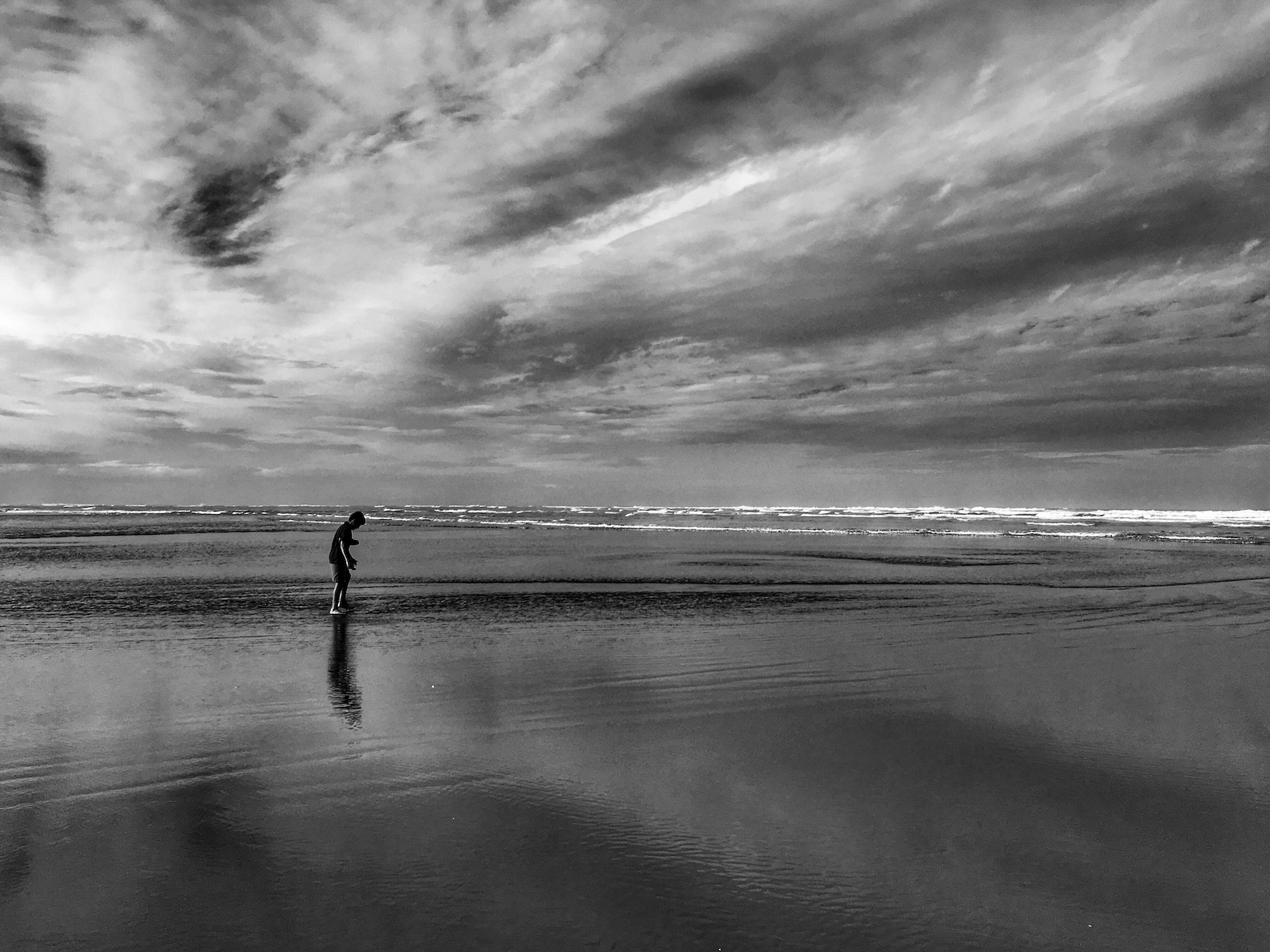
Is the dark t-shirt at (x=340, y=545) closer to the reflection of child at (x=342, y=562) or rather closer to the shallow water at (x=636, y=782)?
the reflection of child at (x=342, y=562)

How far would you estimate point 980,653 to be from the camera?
40.5 feet

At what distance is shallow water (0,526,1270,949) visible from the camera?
183 inches

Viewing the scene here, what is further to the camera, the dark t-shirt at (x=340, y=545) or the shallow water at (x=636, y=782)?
the dark t-shirt at (x=340, y=545)

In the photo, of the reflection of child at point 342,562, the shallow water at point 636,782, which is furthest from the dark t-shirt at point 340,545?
the shallow water at point 636,782

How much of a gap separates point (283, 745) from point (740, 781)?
14.5ft

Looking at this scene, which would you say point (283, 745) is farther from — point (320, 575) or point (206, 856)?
point (320, 575)

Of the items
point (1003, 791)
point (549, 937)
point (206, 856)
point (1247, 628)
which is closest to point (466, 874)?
point (549, 937)

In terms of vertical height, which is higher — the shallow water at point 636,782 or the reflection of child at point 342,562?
the reflection of child at point 342,562

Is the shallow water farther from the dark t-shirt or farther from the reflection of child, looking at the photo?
the dark t-shirt

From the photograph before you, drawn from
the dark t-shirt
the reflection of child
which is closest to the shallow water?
the reflection of child

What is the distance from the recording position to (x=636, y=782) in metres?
6.81

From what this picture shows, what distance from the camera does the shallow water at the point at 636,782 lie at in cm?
464

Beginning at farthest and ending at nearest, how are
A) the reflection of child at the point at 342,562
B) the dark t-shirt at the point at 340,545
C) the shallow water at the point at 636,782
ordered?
the dark t-shirt at the point at 340,545 < the reflection of child at the point at 342,562 < the shallow water at the point at 636,782

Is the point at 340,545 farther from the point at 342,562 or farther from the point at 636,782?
the point at 636,782
